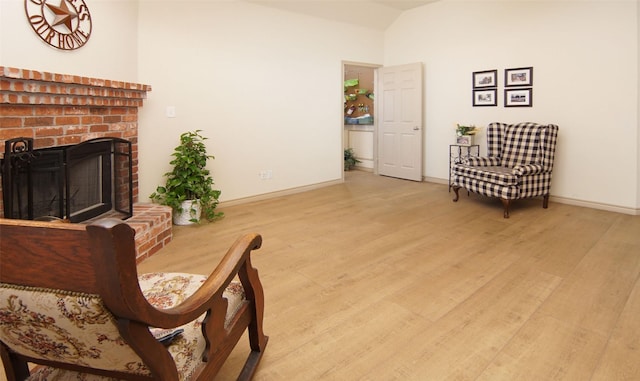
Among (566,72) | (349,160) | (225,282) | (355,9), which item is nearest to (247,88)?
(355,9)

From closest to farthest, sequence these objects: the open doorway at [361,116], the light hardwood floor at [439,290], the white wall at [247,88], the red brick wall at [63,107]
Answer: the light hardwood floor at [439,290] < the red brick wall at [63,107] < the white wall at [247,88] < the open doorway at [361,116]

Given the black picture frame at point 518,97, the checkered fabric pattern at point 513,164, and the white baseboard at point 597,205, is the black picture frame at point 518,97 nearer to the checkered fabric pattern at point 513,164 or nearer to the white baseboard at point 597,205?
the checkered fabric pattern at point 513,164

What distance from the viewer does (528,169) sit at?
14.8 ft

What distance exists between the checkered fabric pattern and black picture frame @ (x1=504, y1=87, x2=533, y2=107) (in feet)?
1.27

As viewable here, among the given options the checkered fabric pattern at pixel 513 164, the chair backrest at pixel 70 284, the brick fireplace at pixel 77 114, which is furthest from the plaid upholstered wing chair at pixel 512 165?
the chair backrest at pixel 70 284

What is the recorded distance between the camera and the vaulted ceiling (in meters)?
5.36

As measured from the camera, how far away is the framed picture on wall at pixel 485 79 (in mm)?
5512

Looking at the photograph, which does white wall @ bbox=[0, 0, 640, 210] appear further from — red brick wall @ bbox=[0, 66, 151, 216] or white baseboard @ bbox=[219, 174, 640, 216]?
red brick wall @ bbox=[0, 66, 151, 216]

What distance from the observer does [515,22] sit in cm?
520

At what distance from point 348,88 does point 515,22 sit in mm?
4107

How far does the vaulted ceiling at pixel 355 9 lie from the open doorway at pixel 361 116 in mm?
1230

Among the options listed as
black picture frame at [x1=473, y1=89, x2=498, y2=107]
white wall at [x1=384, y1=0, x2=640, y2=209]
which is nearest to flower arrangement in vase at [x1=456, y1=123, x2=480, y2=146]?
white wall at [x1=384, y1=0, x2=640, y2=209]

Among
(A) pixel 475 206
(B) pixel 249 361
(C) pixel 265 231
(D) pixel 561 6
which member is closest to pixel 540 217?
(A) pixel 475 206

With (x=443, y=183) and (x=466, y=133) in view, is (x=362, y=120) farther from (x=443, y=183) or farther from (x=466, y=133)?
(x=466, y=133)
